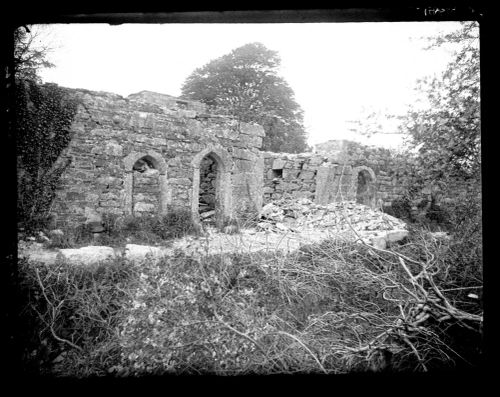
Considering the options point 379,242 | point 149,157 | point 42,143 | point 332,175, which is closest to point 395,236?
point 379,242

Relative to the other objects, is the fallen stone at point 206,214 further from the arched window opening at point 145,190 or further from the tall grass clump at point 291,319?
the tall grass clump at point 291,319

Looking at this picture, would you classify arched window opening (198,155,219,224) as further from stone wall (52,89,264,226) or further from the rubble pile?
the rubble pile

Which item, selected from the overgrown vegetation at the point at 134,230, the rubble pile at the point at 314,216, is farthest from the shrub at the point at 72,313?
the rubble pile at the point at 314,216

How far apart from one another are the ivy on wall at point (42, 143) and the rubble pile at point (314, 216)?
15.0ft

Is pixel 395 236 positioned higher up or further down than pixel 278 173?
further down

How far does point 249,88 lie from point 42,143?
23.0 feet

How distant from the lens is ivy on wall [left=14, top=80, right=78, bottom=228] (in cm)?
588

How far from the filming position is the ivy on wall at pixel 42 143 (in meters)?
5.88

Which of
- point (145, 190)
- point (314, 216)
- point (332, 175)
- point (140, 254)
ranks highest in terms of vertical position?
point (332, 175)

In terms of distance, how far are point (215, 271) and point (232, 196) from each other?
4702 mm

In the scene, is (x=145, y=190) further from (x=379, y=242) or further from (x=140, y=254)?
(x=379, y=242)

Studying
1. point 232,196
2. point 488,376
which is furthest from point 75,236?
point 488,376

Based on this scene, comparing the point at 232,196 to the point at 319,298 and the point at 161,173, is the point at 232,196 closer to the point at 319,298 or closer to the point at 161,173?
the point at 161,173

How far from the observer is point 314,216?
8773 millimetres
